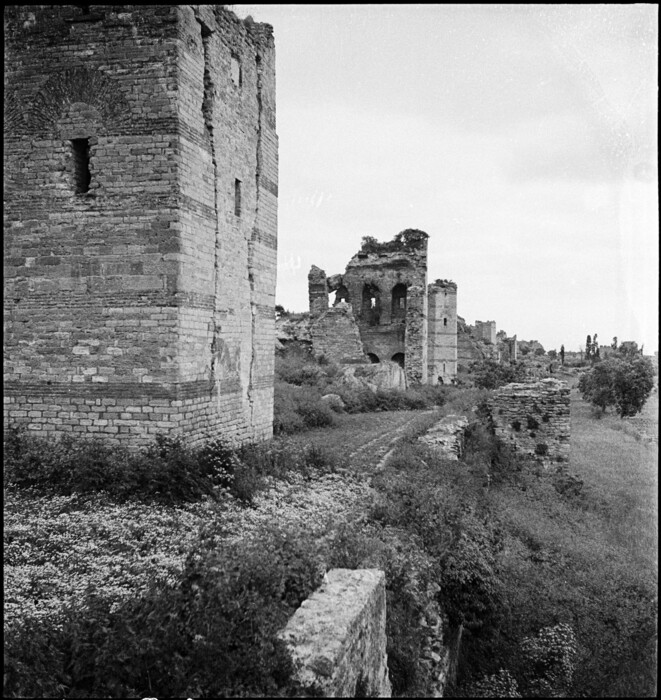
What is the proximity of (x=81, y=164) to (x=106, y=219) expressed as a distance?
37.0 inches

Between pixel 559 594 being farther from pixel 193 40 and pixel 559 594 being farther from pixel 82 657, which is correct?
pixel 193 40

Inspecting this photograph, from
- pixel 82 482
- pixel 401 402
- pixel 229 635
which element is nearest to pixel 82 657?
pixel 229 635

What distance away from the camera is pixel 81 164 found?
26.1ft

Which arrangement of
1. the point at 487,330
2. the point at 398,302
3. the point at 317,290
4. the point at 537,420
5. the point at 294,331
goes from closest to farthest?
the point at 537,420 < the point at 294,331 < the point at 317,290 < the point at 398,302 < the point at 487,330

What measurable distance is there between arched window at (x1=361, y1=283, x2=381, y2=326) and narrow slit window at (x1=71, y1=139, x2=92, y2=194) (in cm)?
2697

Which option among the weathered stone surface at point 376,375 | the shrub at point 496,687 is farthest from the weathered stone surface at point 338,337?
the shrub at point 496,687

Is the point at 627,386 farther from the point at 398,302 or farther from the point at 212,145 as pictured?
the point at 212,145

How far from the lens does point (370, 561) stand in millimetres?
5211

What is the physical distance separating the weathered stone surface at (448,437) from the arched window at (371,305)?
21011 mm

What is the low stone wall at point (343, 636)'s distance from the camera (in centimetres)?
336

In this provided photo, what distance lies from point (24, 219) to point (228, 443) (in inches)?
166

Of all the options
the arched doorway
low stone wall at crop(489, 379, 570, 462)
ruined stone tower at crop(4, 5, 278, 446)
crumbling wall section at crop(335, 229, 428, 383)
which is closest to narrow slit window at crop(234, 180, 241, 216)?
ruined stone tower at crop(4, 5, 278, 446)

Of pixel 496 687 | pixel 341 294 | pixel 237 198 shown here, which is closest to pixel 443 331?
pixel 341 294

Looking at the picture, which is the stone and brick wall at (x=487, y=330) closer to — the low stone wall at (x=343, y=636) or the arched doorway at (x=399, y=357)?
the arched doorway at (x=399, y=357)
